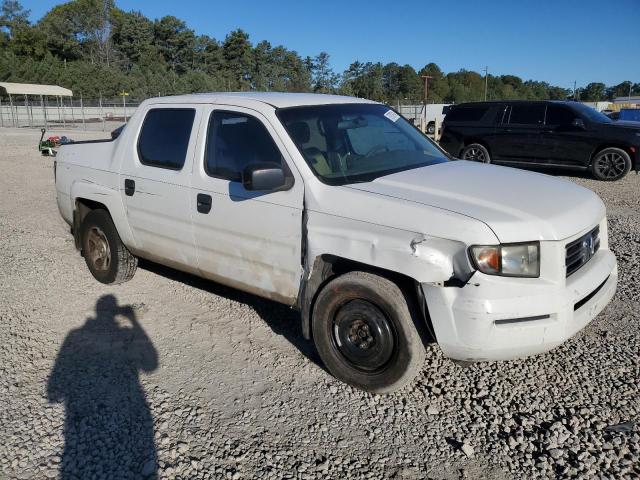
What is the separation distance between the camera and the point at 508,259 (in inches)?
118

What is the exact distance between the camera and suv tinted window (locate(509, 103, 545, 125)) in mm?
12836

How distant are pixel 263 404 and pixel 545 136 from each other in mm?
11304

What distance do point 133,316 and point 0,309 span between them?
1254mm

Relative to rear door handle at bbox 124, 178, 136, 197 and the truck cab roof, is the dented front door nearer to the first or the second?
the truck cab roof

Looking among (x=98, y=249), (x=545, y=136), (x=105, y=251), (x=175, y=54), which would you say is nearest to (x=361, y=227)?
(x=105, y=251)

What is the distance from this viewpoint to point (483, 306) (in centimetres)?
293

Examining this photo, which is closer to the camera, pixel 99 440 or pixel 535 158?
pixel 99 440

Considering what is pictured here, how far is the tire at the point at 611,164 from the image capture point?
39.7 feet

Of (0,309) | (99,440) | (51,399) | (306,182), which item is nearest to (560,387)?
(306,182)

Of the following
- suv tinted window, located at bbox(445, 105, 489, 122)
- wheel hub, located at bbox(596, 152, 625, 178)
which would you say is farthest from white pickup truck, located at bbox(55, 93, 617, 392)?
suv tinted window, located at bbox(445, 105, 489, 122)

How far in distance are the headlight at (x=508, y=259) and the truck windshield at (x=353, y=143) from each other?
1000 mm

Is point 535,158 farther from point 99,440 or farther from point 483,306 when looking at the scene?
point 99,440

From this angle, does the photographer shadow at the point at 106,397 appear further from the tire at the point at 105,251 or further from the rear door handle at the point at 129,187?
the rear door handle at the point at 129,187

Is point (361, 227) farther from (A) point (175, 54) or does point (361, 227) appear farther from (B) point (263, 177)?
(A) point (175, 54)
